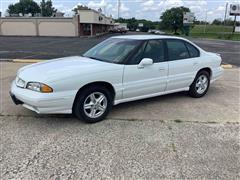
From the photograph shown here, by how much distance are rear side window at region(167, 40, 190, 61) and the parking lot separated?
3.36 ft

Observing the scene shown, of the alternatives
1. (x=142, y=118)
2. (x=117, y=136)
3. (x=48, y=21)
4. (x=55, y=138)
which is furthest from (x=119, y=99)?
(x=48, y=21)

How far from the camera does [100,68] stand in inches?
164

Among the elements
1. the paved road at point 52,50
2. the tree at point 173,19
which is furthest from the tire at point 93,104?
the tree at point 173,19

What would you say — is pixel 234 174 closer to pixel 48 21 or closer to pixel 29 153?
pixel 29 153

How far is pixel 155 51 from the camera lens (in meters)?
4.88

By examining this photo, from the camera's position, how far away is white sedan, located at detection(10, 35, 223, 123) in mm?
3818

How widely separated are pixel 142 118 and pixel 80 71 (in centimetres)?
140

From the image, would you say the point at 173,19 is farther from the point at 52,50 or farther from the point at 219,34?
the point at 52,50

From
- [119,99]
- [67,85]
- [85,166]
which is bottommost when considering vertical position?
[85,166]

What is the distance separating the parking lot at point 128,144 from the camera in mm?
2906

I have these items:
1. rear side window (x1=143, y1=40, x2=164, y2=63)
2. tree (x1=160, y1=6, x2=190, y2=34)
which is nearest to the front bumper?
rear side window (x1=143, y1=40, x2=164, y2=63)

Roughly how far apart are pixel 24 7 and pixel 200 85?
106 meters

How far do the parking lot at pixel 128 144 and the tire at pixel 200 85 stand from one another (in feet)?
1.80

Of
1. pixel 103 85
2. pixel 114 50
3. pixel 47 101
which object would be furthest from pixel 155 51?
pixel 47 101
